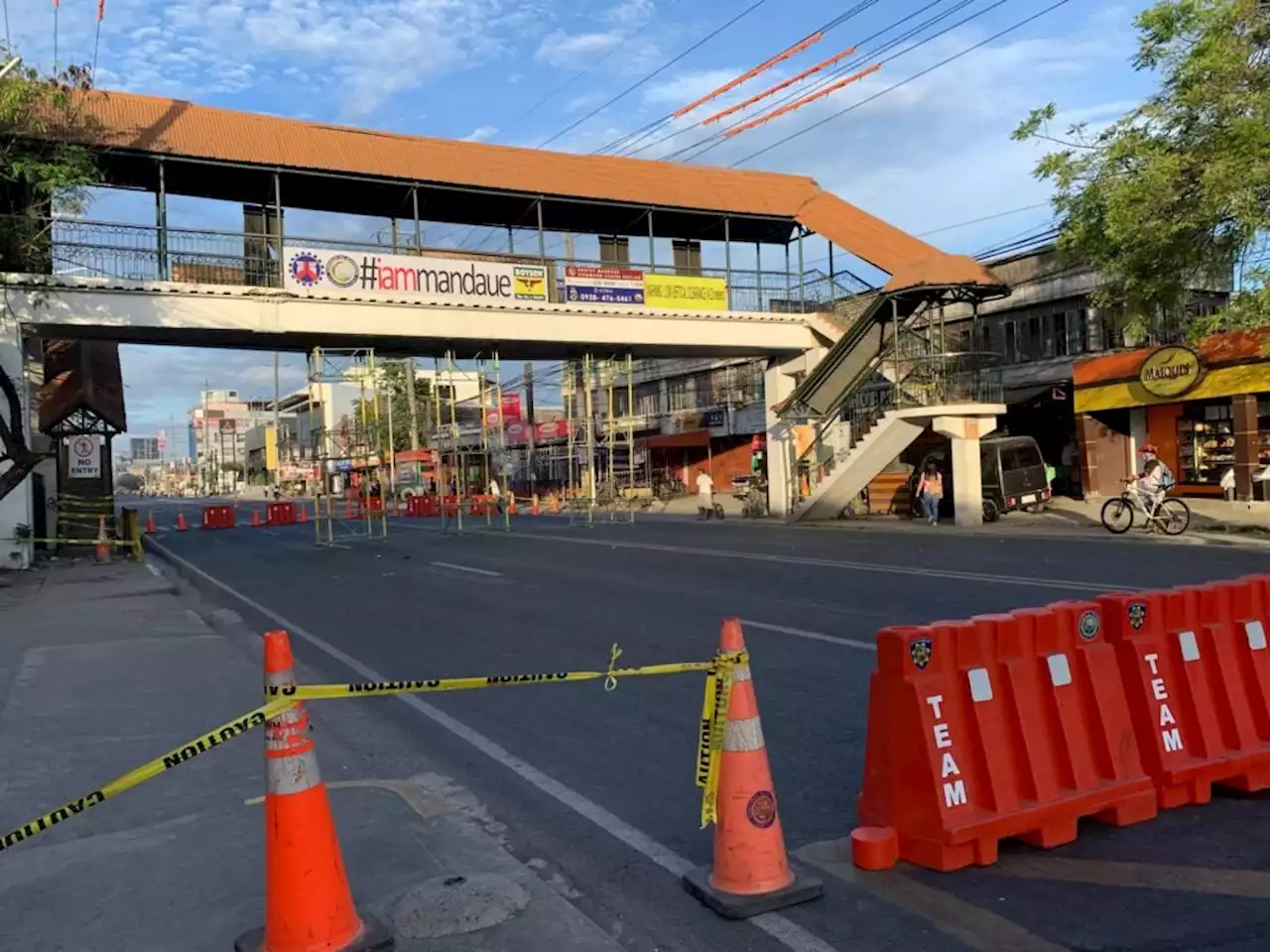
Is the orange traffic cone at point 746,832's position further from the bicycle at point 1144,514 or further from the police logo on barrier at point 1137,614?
the bicycle at point 1144,514

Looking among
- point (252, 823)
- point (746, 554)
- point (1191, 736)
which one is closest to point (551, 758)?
point (252, 823)

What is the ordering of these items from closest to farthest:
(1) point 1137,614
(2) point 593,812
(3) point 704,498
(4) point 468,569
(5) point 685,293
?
(1) point 1137,614 < (2) point 593,812 < (4) point 468,569 < (5) point 685,293 < (3) point 704,498

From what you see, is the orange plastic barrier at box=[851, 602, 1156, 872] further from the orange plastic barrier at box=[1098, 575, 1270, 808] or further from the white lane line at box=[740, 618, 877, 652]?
the white lane line at box=[740, 618, 877, 652]

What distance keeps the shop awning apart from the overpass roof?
60.3ft

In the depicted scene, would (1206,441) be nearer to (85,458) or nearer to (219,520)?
(85,458)

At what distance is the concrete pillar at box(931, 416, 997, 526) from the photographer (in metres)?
24.5

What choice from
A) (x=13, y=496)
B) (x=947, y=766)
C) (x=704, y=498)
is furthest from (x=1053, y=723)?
(x=704, y=498)

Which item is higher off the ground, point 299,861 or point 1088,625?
point 1088,625

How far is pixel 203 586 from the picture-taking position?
18016 mm

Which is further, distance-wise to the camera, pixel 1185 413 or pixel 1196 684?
pixel 1185 413

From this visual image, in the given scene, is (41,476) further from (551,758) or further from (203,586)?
(551,758)

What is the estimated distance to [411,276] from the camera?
24891 mm

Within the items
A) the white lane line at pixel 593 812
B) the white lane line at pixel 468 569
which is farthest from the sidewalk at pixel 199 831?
the white lane line at pixel 468 569

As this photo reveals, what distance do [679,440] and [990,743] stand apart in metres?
46.3
